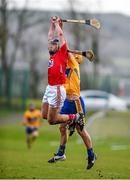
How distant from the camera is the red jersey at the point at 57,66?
13.0 m

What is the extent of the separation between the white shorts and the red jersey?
98mm

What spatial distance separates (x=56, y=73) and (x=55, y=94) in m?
0.34

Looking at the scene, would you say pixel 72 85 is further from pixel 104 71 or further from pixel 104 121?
pixel 104 71

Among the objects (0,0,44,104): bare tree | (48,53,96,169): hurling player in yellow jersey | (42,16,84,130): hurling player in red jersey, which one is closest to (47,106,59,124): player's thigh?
(42,16,84,130): hurling player in red jersey

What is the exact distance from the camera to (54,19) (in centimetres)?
1302

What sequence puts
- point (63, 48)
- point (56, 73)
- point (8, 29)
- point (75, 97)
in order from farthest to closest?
point (8, 29) < point (75, 97) < point (63, 48) < point (56, 73)

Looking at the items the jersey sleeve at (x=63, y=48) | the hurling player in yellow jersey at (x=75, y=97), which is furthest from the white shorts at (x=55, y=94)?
the jersey sleeve at (x=63, y=48)

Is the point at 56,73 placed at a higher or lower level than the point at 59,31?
lower

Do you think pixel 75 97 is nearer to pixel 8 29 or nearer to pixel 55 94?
pixel 55 94

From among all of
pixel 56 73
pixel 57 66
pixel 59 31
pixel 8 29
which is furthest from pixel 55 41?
pixel 8 29

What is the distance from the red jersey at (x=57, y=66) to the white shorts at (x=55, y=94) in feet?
0.32

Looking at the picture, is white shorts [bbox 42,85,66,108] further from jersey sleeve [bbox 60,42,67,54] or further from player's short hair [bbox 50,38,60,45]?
player's short hair [bbox 50,38,60,45]

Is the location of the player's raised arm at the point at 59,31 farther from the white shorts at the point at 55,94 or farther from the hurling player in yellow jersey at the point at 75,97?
the white shorts at the point at 55,94

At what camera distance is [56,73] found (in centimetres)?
1295
